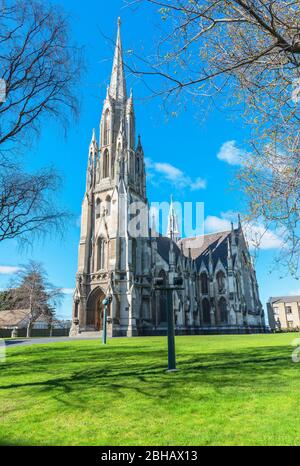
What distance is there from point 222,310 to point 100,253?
21277mm

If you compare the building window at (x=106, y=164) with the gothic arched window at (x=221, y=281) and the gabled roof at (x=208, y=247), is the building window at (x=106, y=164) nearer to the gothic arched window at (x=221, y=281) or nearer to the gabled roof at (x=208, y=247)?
the gabled roof at (x=208, y=247)

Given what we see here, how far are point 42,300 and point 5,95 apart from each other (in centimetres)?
3772

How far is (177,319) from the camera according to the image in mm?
41750

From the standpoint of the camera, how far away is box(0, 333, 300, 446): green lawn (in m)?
3.54

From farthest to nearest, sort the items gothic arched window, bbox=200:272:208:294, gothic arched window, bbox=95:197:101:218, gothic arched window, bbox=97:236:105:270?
gothic arched window, bbox=200:272:208:294, gothic arched window, bbox=95:197:101:218, gothic arched window, bbox=97:236:105:270

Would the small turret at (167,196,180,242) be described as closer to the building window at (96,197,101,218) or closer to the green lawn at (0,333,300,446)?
the building window at (96,197,101,218)

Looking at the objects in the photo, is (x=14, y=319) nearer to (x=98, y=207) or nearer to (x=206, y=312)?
(x=98, y=207)

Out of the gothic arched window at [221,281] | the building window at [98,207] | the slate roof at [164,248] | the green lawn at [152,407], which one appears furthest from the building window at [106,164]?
the green lawn at [152,407]

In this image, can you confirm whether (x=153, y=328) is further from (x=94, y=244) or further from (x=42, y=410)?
(x=42, y=410)

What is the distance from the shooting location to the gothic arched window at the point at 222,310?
47588 mm

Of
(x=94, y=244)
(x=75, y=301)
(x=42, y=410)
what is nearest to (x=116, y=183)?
(x=94, y=244)

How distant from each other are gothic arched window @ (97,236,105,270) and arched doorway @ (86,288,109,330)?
3.06 m

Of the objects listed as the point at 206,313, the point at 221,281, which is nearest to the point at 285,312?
the point at 221,281

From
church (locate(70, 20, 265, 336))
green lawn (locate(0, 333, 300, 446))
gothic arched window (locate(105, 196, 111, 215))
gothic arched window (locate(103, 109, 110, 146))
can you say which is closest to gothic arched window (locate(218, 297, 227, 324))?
church (locate(70, 20, 265, 336))
